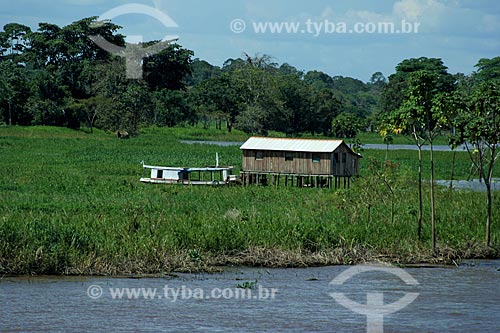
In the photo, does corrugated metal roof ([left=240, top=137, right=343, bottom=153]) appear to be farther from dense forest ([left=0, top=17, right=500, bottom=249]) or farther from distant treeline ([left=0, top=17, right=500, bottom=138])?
distant treeline ([left=0, top=17, right=500, bottom=138])

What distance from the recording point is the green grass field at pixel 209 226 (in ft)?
64.3

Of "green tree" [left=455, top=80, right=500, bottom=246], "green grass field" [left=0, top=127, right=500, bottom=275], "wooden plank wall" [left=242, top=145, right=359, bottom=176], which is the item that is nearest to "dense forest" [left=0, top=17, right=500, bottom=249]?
"wooden plank wall" [left=242, top=145, right=359, bottom=176]

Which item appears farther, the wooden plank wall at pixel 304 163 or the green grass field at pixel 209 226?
the wooden plank wall at pixel 304 163

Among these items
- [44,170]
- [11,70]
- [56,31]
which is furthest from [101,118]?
[44,170]

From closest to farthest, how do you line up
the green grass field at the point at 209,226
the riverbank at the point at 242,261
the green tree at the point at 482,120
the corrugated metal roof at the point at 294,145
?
the riverbank at the point at 242,261 < the green grass field at the point at 209,226 < the green tree at the point at 482,120 < the corrugated metal roof at the point at 294,145

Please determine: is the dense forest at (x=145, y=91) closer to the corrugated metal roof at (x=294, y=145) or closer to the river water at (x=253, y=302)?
the corrugated metal roof at (x=294, y=145)

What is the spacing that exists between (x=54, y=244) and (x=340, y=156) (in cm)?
2358

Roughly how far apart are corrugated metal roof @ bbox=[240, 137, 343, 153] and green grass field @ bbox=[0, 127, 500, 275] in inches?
152

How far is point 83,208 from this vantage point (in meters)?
26.9

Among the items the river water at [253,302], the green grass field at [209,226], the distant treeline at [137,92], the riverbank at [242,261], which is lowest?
the river water at [253,302]

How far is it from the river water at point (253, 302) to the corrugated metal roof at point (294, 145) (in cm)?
2015

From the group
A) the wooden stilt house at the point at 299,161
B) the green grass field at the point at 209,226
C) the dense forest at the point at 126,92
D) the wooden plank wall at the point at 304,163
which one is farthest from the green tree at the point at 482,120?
the dense forest at the point at 126,92

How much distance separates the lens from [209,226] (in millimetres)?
21891

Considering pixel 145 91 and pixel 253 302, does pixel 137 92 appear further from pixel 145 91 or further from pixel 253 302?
pixel 253 302
